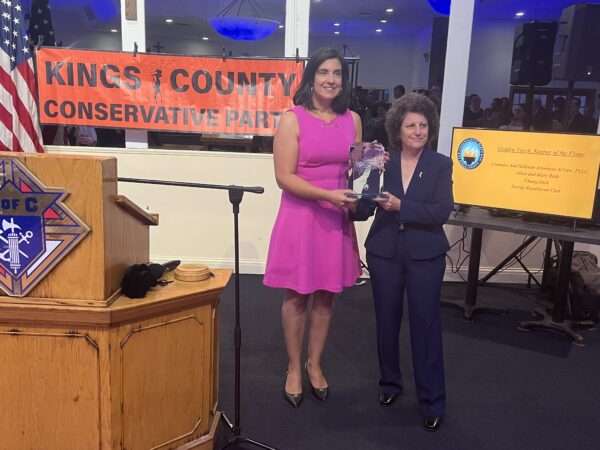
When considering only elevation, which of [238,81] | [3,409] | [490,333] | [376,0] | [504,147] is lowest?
[490,333]

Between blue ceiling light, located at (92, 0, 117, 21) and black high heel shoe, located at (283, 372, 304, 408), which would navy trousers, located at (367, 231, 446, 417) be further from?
blue ceiling light, located at (92, 0, 117, 21)

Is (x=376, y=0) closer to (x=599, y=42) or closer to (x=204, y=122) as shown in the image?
(x=599, y=42)

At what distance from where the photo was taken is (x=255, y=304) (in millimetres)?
3855

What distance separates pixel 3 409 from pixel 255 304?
2.33 m

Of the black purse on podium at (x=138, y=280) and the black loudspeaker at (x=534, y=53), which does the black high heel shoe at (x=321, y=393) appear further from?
the black loudspeaker at (x=534, y=53)

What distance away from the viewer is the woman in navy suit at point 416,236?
220 cm

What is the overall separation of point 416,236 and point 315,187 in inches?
18.7

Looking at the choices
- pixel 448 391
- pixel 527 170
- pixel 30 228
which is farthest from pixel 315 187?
pixel 527 170

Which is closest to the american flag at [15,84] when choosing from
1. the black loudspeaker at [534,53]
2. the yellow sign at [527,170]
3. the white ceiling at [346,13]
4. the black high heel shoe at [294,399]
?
the white ceiling at [346,13]

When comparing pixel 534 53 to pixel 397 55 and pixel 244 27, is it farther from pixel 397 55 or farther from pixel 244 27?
pixel 397 55

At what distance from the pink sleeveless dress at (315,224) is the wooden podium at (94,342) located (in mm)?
617

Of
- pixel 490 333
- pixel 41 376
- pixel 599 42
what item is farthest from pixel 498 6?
pixel 41 376

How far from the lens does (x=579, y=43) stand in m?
4.25

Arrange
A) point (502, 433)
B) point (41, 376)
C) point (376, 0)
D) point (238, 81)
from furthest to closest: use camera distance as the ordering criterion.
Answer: point (376, 0) → point (238, 81) → point (502, 433) → point (41, 376)
